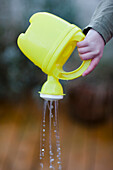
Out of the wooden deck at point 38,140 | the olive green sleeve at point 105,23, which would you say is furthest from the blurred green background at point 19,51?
the olive green sleeve at point 105,23

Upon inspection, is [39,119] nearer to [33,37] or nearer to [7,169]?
[7,169]

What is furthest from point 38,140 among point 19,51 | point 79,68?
point 79,68

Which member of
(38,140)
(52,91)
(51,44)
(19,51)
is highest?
(51,44)

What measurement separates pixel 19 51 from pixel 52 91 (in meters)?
1.09

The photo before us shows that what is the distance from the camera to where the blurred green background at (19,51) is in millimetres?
1494

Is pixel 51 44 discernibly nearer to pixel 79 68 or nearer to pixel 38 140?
pixel 79 68

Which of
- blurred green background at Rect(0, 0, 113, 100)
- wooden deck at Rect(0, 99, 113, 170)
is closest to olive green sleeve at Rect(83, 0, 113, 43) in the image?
wooden deck at Rect(0, 99, 113, 170)

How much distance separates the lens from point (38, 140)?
1.22 m

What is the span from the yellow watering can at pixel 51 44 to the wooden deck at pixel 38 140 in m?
0.58

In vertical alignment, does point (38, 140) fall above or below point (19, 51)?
below

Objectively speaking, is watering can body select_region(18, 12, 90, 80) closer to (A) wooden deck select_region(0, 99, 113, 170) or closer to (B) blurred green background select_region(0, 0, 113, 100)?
(A) wooden deck select_region(0, 99, 113, 170)

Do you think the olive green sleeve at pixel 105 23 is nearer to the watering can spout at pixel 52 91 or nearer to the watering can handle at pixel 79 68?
the watering can handle at pixel 79 68

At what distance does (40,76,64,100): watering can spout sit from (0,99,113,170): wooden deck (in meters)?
0.56

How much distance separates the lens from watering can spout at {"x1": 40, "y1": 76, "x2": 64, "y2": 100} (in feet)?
1.75
